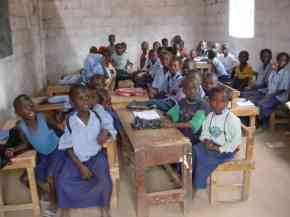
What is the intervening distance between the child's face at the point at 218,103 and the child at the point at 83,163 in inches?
34.1

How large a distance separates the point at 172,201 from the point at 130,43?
5.90 metres

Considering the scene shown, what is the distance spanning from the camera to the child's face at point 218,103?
2551 mm

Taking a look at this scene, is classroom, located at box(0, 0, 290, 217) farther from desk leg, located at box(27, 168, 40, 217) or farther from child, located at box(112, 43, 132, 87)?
child, located at box(112, 43, 132, 87)

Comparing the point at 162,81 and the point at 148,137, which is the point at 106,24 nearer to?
the point at 162,81

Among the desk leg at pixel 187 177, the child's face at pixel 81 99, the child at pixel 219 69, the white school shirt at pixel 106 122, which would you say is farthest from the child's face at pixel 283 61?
the child's face at pixel 81 99

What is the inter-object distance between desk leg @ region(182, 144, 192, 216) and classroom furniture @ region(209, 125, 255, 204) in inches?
8.1

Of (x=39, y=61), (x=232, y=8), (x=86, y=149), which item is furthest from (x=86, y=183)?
(x=232, y=8)

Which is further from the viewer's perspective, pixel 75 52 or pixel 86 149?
pixel 75 52

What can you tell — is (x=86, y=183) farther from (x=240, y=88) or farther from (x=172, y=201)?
(x=240, y=88)

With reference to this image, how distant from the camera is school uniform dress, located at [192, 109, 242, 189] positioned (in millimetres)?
2600

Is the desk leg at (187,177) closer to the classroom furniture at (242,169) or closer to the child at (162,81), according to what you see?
the classroom furniture at (242,169)

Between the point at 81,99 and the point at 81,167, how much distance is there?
52 centimetres

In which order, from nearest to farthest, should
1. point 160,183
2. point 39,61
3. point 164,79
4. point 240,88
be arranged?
1. point 160,183
2. point 164,79
3. point 240,88
4. point 39,61

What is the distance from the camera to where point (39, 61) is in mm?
6195
